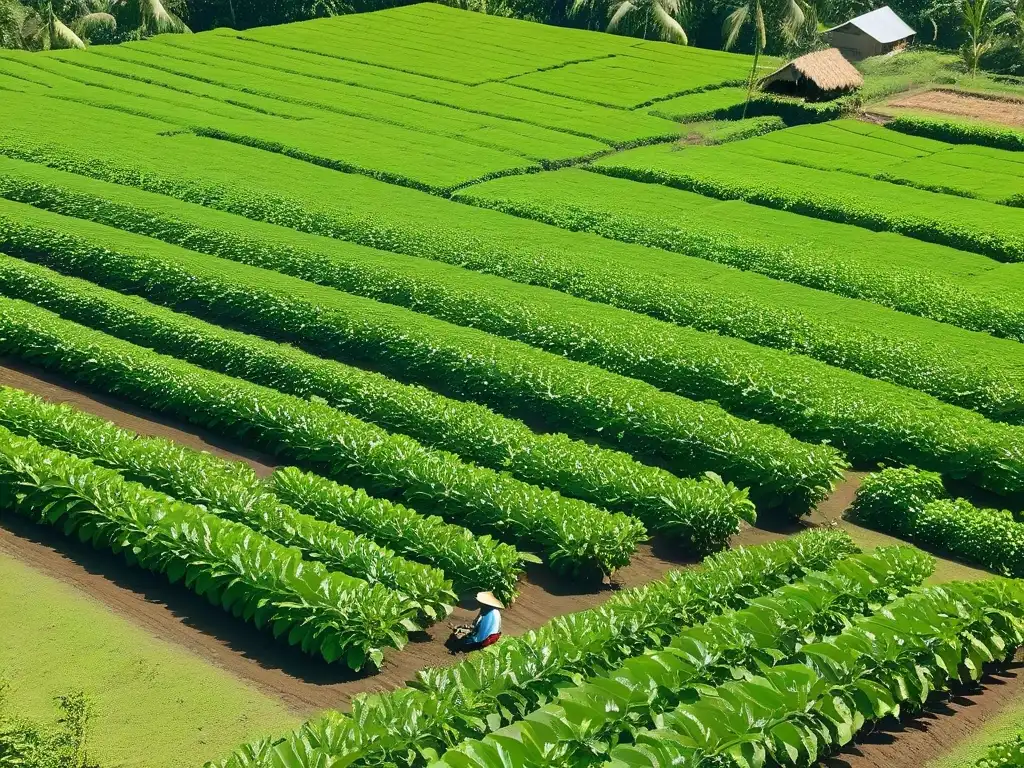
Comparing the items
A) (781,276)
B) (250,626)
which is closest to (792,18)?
(781,276)

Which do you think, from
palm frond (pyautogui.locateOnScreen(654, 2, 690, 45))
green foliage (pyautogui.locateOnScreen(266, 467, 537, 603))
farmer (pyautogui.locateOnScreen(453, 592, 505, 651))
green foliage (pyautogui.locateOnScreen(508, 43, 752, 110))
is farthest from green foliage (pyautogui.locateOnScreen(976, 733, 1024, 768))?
palm frond (pyautogui.locateOnScreen(654, 2, 690, 45))

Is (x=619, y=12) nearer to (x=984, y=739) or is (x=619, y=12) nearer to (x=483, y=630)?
(x=483, y=630)

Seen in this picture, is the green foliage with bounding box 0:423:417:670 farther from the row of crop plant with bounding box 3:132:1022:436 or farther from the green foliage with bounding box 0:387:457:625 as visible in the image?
the row of crop plant with bounding box 3:132:1022:436

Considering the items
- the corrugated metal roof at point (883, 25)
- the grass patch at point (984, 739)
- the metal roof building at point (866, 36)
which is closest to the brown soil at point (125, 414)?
the grass patch at point (984, 739)

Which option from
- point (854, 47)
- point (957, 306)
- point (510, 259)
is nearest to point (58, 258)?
→ point (510, 259)

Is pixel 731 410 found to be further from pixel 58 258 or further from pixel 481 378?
pixel 58 258

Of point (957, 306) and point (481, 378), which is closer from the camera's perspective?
point (481, 378)
